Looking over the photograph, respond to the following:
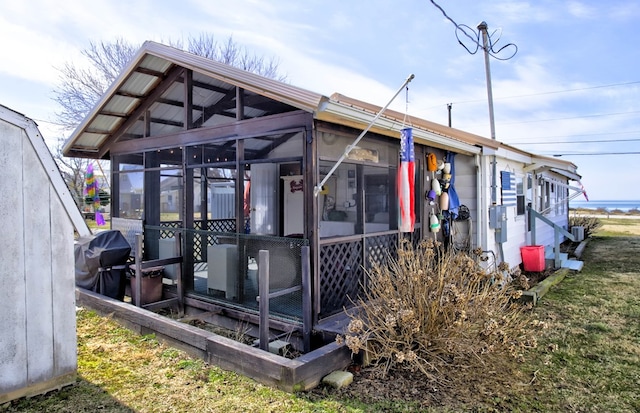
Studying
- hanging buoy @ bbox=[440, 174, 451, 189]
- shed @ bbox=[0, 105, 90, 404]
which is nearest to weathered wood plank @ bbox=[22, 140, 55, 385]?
shed @ bbox=[0, 105, 90, 404]

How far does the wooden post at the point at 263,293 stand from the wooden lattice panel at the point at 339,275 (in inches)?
32.2

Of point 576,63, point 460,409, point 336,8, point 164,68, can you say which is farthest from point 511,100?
point 460,409

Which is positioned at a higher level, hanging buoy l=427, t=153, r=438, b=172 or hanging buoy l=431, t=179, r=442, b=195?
hanging buoy l=427, t=153, r=438, b=172

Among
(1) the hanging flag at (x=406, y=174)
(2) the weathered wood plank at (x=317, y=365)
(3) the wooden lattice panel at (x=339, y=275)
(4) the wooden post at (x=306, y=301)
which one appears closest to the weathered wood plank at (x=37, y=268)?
(2) the weathered wood plank at (x=317, y=365)

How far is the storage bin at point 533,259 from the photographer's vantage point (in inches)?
345

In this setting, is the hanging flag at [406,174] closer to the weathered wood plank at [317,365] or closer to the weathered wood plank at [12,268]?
the weathered wood plank at [317,365]

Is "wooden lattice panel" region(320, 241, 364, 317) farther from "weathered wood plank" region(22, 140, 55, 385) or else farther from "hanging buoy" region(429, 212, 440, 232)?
"weathered wood plank" region(22, 140, 55, 385)

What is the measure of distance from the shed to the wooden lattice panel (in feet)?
8.22

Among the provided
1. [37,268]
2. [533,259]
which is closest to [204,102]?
[37,268]

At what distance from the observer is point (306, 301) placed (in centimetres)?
446

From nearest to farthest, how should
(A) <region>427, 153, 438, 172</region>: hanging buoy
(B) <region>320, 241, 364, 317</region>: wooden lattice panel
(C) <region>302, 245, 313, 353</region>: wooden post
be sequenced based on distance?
(C) <region>302, 245, 313, 353</region>: wooden post → (B) <region>320, 241, 364, 317</region>: wooden lattice panel → (A) <region>427, 153, 438, 172</region>: hanging buoy

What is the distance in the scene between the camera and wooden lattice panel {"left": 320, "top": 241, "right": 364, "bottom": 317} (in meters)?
4.81

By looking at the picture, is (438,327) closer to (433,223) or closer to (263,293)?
(263,293)

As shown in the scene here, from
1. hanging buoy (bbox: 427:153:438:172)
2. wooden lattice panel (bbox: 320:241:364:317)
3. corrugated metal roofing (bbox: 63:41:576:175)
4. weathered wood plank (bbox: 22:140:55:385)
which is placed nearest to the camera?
weathered wood plank (bbox: 22:140:55:385)
